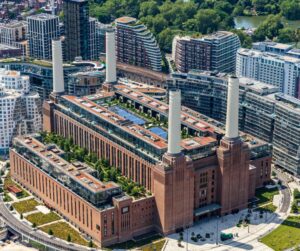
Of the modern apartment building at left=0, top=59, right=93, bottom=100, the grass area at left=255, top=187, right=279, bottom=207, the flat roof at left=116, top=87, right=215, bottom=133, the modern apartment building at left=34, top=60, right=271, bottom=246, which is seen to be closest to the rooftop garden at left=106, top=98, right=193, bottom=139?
the modern apartment building at left=34, top=60, right=271, bottom=246

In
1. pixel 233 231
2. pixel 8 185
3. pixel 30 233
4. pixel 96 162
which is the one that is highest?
pixel 96 162

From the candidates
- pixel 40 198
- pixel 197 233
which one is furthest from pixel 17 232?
pixel 197 233

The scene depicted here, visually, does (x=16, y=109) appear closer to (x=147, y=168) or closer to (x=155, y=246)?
(x=147, y=168)

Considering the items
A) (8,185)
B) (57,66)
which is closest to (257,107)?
(57,66)

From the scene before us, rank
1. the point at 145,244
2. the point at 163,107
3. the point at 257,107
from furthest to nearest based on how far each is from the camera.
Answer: the point at 257,107 → the point at 163,107 → the point at 145,244

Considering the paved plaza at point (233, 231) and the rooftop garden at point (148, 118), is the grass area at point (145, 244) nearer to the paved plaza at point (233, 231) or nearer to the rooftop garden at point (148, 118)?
the paved plaza at point (233, 231)

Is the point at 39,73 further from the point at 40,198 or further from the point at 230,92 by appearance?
the point at 230,92

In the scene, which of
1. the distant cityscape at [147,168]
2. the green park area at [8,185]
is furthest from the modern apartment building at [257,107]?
the green park area at [8,185]
